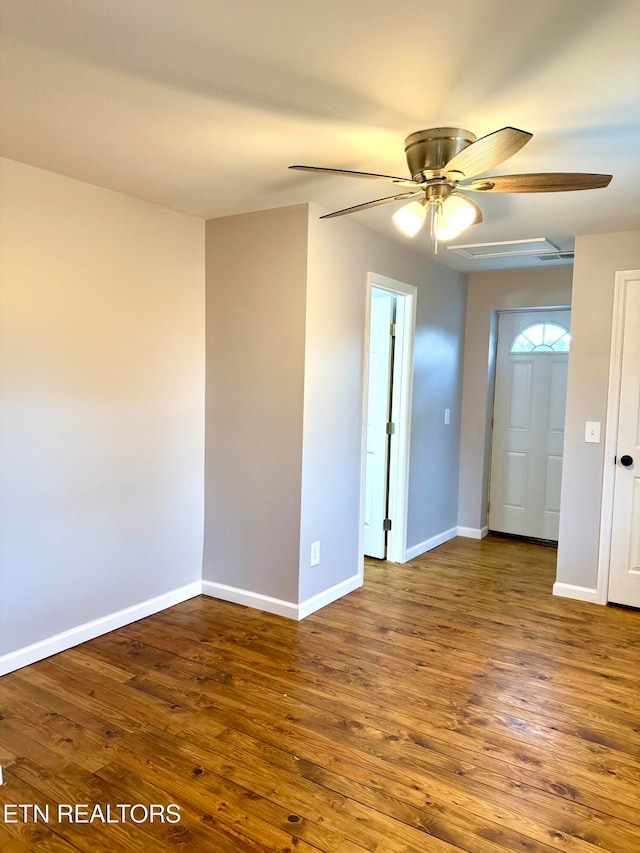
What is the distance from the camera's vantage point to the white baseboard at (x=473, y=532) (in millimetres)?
5148

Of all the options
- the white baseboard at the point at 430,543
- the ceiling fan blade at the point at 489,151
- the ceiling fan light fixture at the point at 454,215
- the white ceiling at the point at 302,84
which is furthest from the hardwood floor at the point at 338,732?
the white ceiling at the point at 302,84

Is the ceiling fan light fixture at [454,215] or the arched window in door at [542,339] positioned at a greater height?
the ceiling fan light fixture at [454,215]

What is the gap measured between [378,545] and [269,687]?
6.67 feet

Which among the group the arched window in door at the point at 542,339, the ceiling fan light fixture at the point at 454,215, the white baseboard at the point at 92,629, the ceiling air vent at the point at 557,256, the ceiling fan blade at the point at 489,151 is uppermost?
the ceiling air vent at the point at 557,256

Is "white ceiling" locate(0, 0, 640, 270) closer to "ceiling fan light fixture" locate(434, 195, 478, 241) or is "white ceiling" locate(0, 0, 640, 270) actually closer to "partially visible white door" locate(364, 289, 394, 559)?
"ceiling fan light fixture" locate(434, 195, 478, 241)

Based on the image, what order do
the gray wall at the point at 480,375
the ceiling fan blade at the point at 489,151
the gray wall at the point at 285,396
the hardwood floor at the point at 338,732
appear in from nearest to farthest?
the ceiling fan blade at the point at 489,151 < the hardwood floor at the point at 338,732 < the gray wall at the point at 285,396 < the gray wall at the point at 480,375

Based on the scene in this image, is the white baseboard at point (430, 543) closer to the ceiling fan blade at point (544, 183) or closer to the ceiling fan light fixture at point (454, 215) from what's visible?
the ceiling fan light fixture at point (454, 215)

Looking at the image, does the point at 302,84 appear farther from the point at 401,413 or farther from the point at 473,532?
the point at 473,532

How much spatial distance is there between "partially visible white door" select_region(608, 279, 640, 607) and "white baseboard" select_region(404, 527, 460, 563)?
1395mm

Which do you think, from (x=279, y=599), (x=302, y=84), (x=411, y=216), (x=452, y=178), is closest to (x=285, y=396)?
(x=279, y=599)

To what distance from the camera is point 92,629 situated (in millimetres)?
3029

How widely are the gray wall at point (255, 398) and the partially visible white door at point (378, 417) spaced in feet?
3.58

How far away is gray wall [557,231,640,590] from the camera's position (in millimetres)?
3600

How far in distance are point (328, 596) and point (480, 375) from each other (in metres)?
2.51
